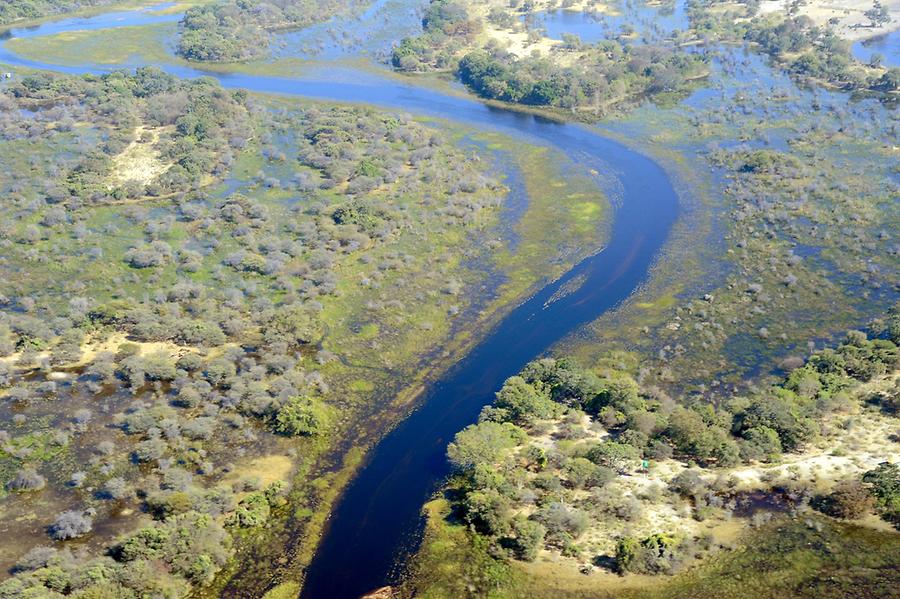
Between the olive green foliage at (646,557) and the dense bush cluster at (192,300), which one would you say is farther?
the dense bush cluster at (192,300)

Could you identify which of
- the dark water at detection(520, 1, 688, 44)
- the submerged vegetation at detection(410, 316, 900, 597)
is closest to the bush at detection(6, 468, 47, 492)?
the submerged vegetation at detection(410, 316, 900, 597)

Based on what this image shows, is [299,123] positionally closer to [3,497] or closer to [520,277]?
[520,277]

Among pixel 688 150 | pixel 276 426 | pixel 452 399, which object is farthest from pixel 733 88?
pixel 276 426

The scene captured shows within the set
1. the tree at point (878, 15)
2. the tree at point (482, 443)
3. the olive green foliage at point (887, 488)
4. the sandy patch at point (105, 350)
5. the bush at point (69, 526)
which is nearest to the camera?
the olive green foliage at point (887, 488)

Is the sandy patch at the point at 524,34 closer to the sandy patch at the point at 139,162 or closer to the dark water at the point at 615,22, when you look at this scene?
the dark water at the point at 615,22

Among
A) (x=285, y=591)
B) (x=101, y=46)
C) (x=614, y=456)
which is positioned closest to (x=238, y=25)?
(x=101, y=46)

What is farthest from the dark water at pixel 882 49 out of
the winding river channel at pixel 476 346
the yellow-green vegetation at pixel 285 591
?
the yellow-green vegetation at pixel 285 591

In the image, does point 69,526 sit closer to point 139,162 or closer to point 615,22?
point 139,162
